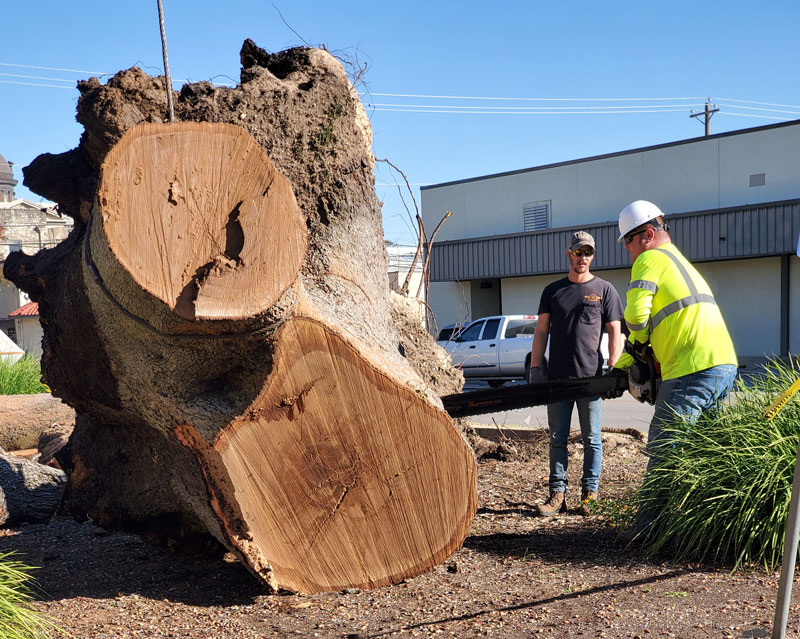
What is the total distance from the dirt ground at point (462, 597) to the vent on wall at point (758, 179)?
20.0m

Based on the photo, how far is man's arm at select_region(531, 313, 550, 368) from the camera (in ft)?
18.2

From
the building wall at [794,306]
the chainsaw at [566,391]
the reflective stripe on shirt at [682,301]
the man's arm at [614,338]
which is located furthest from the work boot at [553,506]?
the building wall at [794,306]

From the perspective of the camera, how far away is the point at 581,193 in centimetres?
2561

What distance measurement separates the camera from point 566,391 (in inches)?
185

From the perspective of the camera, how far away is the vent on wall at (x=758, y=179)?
71.2 ft

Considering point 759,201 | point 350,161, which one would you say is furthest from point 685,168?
point 350,161

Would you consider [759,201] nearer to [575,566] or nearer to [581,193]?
[581,193]

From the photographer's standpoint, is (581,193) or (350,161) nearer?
(350,161)

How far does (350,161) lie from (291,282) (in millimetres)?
1673

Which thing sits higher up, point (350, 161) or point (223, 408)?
point (350, 161)

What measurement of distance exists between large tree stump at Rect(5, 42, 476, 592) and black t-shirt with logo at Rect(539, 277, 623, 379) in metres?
1.54

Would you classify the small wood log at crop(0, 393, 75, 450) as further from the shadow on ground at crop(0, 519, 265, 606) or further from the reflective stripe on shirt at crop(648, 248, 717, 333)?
the reflective stripe on shirt at crop(648, 248, 717, 333)

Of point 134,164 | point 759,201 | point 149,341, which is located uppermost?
point 759,201

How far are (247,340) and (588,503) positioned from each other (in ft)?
9.70
